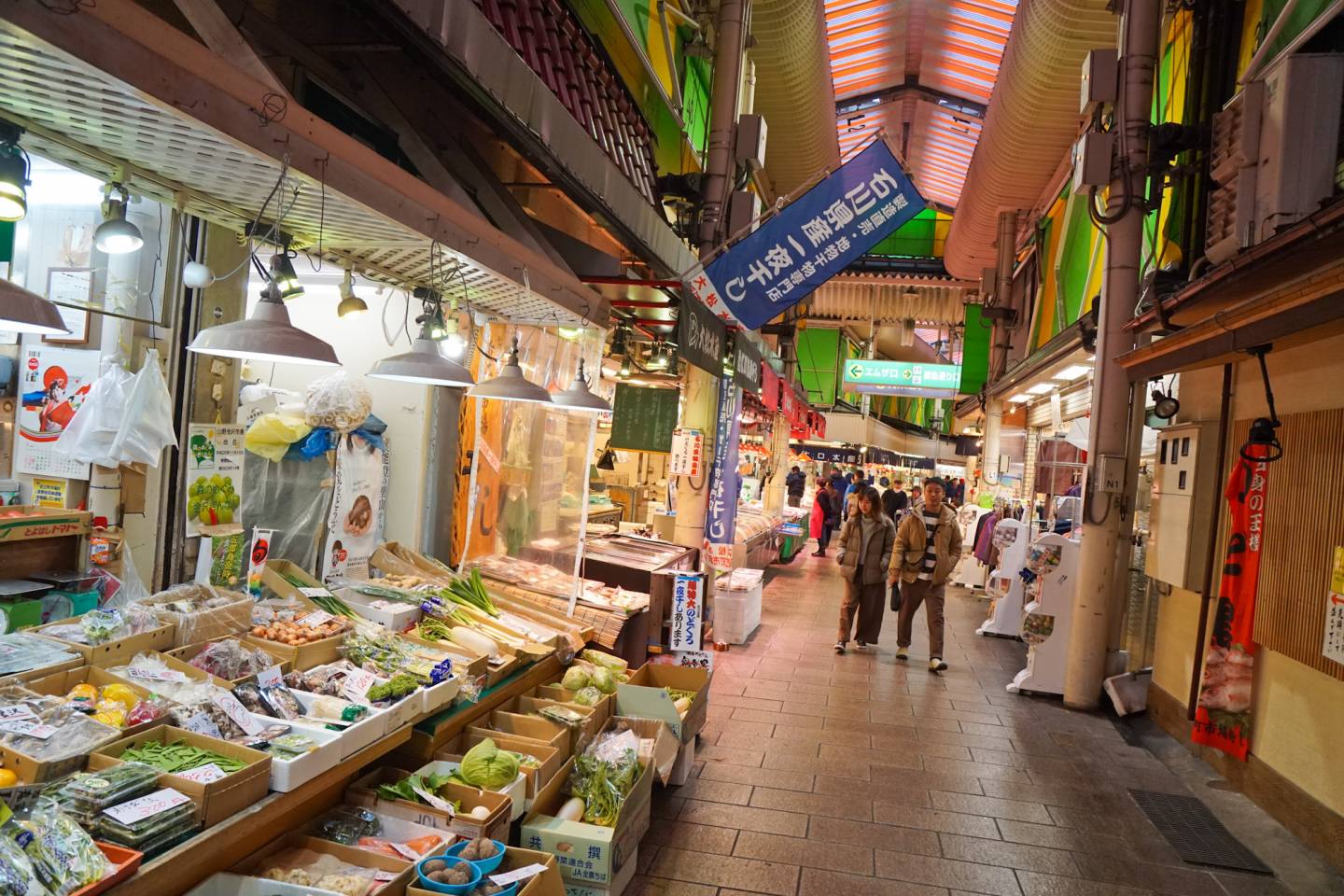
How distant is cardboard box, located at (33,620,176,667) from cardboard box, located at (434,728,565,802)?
135 cm

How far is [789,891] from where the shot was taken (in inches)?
174

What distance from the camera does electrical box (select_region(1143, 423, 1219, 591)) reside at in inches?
278

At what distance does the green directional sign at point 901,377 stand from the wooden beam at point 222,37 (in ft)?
53.9

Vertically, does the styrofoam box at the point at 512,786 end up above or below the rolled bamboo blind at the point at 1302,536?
below

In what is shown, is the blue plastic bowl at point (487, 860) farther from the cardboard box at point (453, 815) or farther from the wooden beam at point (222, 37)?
the wooden beam at point (222, 37)

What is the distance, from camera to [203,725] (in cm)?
308

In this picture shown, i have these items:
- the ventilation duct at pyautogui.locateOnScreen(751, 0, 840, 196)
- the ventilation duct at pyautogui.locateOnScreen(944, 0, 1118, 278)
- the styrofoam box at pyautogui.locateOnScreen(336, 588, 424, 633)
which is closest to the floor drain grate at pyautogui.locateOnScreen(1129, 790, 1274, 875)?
the styrofoam box at pyautogui.locateOnScreen(336, 588, 424, 633)

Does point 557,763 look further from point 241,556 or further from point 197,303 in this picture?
point 197,303

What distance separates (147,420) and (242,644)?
3.86 feet

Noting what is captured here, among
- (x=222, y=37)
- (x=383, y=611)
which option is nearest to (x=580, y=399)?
(x=383, y=611)

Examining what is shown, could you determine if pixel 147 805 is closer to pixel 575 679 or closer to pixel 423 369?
pixel 423 369

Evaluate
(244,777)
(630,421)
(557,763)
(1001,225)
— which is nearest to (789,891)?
(557,763)

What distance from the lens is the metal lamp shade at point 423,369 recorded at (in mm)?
3828

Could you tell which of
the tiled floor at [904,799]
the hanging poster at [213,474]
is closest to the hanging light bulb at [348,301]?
the hanging poster at [213,474]
